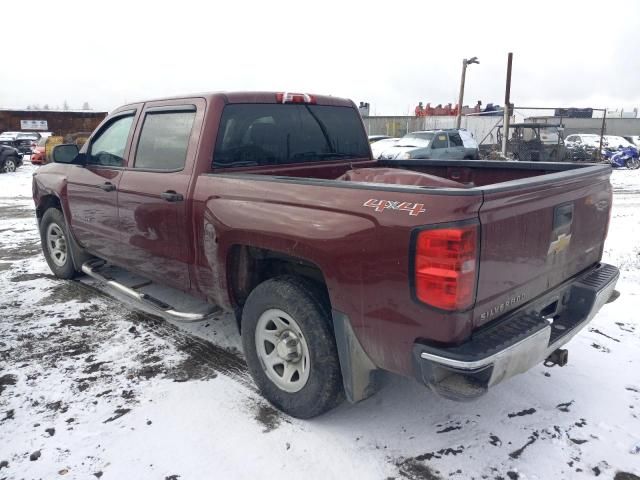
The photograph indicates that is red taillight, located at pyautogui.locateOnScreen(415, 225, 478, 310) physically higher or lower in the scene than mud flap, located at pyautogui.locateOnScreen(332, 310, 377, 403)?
higher

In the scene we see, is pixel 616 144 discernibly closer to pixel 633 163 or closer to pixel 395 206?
pixel 633 163

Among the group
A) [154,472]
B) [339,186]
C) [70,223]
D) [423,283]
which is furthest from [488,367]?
[70,223]

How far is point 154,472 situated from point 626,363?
10.7 feet

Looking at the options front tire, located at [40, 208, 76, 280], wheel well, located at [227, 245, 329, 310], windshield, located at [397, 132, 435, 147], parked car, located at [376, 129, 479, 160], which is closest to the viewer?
wheel well, located at [227, 245, 329, 310]

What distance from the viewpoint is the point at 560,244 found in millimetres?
2766

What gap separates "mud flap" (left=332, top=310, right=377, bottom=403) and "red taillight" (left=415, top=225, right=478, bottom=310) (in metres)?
0.53

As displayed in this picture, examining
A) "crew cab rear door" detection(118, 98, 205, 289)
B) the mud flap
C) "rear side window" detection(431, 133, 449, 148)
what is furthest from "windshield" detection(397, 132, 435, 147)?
→ the mud flap

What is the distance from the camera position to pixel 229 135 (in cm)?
353

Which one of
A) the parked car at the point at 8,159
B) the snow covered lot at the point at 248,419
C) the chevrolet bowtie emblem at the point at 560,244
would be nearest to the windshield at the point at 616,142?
the snow covered lot at the point at 248,419

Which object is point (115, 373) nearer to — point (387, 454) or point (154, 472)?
point (154, 472)

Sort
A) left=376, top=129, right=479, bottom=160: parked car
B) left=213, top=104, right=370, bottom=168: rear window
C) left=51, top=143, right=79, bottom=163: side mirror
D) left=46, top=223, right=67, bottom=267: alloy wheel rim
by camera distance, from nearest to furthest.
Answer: left=213, top=104, right=370, bottom=168: rear window → left=51, top=143, right=79, bottom=163: side mirror → left=46, top=223, right=67, bottom=267: alloy wheel rim → left=376, top=129, right=479, bottom=160: parked car

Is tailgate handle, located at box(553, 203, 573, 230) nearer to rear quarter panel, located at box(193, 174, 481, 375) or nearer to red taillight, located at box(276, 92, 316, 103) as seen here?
rear quarter panel, located at box(193, 174, 481, 375)

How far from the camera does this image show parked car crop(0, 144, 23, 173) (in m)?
19.0

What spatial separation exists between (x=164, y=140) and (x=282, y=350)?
190 cm
